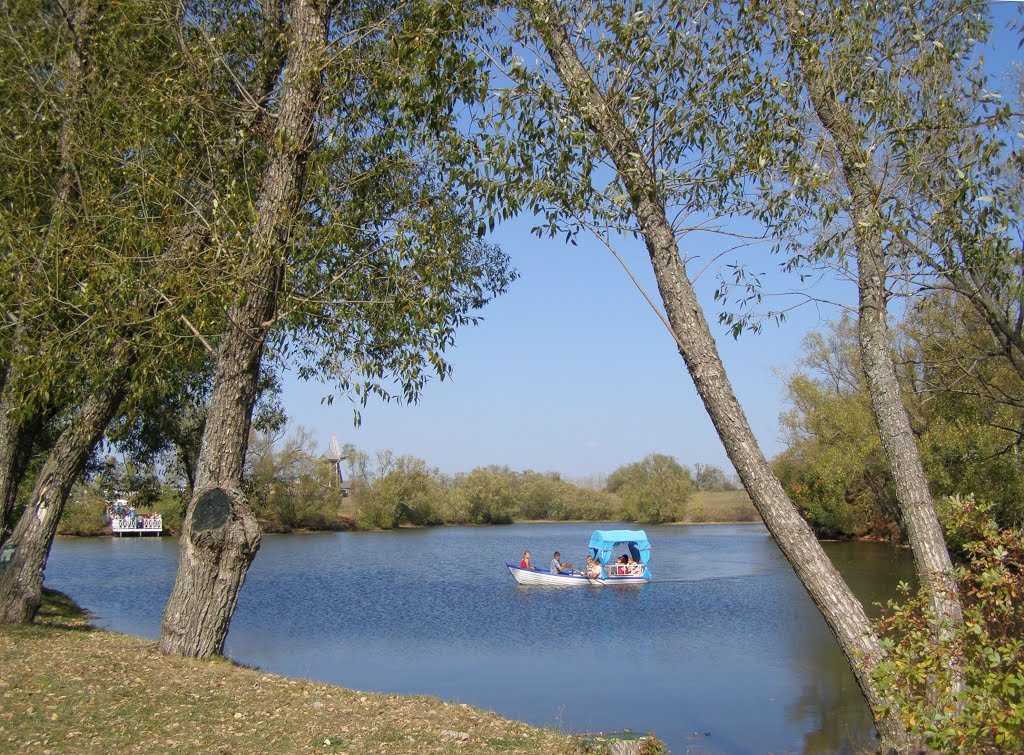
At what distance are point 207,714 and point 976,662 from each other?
4.80 m

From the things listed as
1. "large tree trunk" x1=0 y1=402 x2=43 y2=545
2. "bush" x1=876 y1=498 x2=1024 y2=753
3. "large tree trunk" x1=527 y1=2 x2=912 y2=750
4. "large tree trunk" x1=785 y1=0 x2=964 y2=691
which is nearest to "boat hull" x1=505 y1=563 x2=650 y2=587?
"large tree trunk" x1=0 y1=402 x2=43 y2=545

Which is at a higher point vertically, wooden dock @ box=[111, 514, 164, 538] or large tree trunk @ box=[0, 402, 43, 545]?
large tree trunk @ box=[0, 402, 43, 545]

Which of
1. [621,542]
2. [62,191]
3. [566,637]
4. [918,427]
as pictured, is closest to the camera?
[62,191]

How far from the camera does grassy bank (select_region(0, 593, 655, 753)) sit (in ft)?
17.3

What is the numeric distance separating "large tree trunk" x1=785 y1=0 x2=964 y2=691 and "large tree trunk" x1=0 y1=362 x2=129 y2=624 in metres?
7.27

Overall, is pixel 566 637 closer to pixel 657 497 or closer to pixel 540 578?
pixel 540 578

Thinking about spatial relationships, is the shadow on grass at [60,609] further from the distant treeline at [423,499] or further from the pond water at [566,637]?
the distant treeline at [423,499]

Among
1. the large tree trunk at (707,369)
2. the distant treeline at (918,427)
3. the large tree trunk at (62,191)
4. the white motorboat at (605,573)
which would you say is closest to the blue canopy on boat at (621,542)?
the white motorboat at (605,573)

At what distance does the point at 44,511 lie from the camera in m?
9.35

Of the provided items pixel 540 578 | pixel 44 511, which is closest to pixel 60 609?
pixel 44 511

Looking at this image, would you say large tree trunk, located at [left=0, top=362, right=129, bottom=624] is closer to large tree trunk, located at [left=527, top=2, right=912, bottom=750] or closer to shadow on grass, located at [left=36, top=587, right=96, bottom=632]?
shadow on grass, located at [left=36, top=587, right=96, bottom=632]

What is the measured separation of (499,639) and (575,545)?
1170 inches

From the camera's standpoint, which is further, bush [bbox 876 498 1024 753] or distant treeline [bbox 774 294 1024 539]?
distant treeline [bbox 774 294 1024 539]

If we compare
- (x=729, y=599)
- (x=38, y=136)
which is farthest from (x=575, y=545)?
(x=38, y=136)
